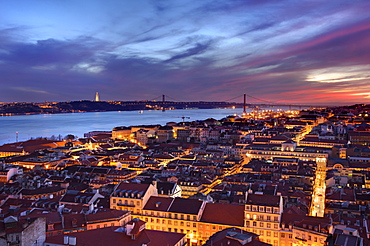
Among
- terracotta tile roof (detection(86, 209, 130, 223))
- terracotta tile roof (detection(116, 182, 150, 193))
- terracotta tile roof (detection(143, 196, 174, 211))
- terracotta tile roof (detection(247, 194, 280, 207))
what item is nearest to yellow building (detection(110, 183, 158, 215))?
terracotta tile roof (detection(116, 182, 150, 193))

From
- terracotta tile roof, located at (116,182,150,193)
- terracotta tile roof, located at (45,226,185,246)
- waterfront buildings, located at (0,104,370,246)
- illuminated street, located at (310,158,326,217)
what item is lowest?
illuminated street, located at (310,158,326,217)

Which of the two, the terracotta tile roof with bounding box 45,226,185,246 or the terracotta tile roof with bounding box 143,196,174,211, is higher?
the terracotta tile roof with bounding box 45,226,185,246

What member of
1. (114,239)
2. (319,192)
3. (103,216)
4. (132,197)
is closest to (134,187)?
(132,197)

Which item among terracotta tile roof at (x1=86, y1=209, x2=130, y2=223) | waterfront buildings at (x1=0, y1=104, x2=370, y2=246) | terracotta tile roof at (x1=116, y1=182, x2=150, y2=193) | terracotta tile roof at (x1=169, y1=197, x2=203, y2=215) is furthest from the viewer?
terracotta tile roof at (x1=116, y1=182, x2=150, y2=193)

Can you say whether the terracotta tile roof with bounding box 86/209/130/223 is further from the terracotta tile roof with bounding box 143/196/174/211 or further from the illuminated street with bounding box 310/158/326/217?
the illuminated street with bounding box 310/158/326/217

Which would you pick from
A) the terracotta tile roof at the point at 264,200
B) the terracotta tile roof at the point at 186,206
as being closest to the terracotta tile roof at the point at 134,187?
the terracotta tile roof at the point at 186,206

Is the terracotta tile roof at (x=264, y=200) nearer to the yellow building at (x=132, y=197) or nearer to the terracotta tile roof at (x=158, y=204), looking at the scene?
the terracotta tile roof at (x=158, y=204)

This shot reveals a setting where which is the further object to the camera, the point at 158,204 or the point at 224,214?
the point at 158,204

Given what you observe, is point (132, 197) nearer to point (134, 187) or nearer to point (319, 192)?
point (134, 187)

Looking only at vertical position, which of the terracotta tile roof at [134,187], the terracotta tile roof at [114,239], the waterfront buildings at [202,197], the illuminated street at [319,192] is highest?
the terracotta tile roof at [134,187]
